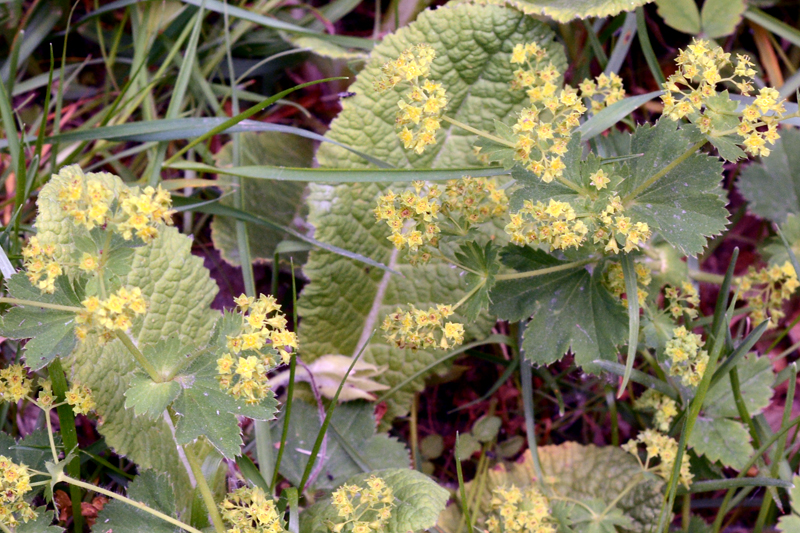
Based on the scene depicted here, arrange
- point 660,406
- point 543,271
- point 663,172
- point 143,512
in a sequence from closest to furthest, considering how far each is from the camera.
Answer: point 663,172, point 143,512, point 543,271, point 660,406

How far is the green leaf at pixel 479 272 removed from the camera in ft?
6.45

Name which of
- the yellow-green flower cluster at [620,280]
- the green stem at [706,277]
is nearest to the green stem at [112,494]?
the yellow-green flower cluster at [620,280]

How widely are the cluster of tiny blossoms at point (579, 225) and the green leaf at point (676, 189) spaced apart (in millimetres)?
128

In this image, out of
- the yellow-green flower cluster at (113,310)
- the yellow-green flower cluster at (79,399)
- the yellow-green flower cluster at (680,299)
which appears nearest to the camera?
the yellow-green flower cluster at (113,310)

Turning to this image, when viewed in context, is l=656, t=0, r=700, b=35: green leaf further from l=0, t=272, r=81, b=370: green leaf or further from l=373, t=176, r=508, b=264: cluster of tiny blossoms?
l=0, t=272, r=81, b=370: green leaf

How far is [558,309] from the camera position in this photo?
2162mm

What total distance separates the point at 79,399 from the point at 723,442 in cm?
221

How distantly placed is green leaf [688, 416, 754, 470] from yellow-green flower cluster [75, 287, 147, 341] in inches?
77.5

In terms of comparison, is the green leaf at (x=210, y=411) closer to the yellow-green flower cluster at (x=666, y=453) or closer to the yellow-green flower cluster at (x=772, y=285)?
the yellow-green flower cluster at (x=666, y=453)

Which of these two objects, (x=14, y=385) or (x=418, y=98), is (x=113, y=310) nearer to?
(x=14, y=385)

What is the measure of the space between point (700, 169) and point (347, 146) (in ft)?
4.00

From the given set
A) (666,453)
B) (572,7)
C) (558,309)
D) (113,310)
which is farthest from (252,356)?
(572,7)

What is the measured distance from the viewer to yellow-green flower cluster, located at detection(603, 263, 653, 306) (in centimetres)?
212

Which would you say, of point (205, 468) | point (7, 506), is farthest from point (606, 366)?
point (7, 506)
